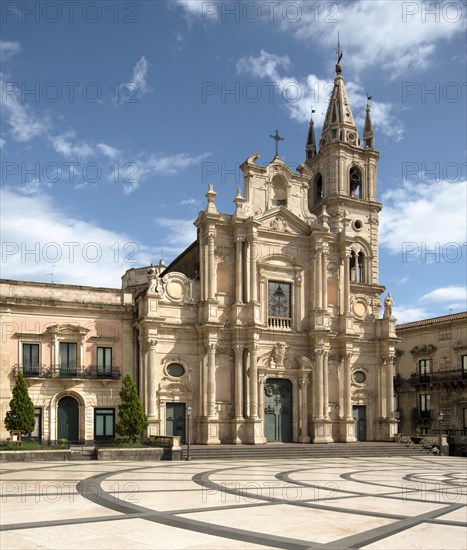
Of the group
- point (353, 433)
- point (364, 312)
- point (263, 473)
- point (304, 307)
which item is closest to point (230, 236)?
point (304, 307)

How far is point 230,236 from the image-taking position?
43625 millimetres

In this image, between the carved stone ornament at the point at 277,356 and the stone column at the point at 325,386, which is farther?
the stone column at the point at 325,386

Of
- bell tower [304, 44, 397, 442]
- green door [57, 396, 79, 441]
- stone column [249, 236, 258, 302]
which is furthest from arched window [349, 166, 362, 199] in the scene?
green door [57, 396, 79, 441]

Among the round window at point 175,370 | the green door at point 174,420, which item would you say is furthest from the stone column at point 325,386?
the round window at point 175,370

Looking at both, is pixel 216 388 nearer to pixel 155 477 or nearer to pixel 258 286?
pixel 258 286

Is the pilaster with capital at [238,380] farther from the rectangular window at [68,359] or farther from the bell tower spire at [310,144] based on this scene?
the bell tower spire at [310,144]

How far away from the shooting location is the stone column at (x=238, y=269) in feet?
140

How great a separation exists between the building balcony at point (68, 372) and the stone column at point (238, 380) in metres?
7.36

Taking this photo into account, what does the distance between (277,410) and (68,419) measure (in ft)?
44.3

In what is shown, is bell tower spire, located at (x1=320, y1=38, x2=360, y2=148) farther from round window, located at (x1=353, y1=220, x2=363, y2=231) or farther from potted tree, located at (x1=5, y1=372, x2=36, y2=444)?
potted tree, located at (x1=5, y1=372, x2=36, y2=444)

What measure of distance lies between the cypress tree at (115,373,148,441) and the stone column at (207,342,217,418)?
5687mm

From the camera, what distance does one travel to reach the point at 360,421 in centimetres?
4716

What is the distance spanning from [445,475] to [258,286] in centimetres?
1933

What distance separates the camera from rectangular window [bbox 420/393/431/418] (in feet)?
176
